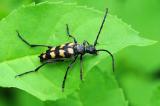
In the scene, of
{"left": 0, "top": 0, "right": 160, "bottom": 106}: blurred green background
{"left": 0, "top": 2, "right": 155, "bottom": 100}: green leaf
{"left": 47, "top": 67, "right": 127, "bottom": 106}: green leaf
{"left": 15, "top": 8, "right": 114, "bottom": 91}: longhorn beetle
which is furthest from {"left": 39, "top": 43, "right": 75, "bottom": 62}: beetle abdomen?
{"left": 0, "top": 0, "right": 160, "bottom": 106}: blurred green background

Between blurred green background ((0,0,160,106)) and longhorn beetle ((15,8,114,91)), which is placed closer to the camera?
longhorn beetle ((15,8,114,91))

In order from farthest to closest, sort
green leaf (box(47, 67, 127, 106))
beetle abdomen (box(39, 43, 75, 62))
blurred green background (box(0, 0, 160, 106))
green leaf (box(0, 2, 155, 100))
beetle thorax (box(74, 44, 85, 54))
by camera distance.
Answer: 1. blurred green background (box(0, 0, 160, 106))
2. beetle thorax (box(74, 44, 85, 54))
3. beetle abdomen (box(39, 43, 75, 62))
4. green leaf (box(47, 67, 127, 106))
5. green leaf (box(0, 2, 155, 100))

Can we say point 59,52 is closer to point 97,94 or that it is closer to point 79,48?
point 79,48

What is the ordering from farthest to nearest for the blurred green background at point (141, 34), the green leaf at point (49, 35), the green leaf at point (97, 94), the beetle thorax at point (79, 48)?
the blurred green background at point (141, 34) → the beetle thorax at point (79, 48) → the green leaf at point (97, 94) → the green leaf at point (49, 35)

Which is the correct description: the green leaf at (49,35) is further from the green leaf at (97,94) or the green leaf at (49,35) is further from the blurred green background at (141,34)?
the blurred green background at (141,34)

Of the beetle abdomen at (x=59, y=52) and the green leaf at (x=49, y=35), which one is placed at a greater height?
the green leaf at (x=49, y=35)

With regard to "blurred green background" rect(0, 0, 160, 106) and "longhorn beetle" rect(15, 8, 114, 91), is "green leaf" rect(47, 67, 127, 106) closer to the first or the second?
"longhorn beetle" rect(15, 8, 114, 91)

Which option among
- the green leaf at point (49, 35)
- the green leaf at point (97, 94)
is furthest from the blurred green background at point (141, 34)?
the green leaf at point (49, 35)

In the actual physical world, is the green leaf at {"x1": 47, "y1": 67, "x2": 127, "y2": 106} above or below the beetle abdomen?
below
